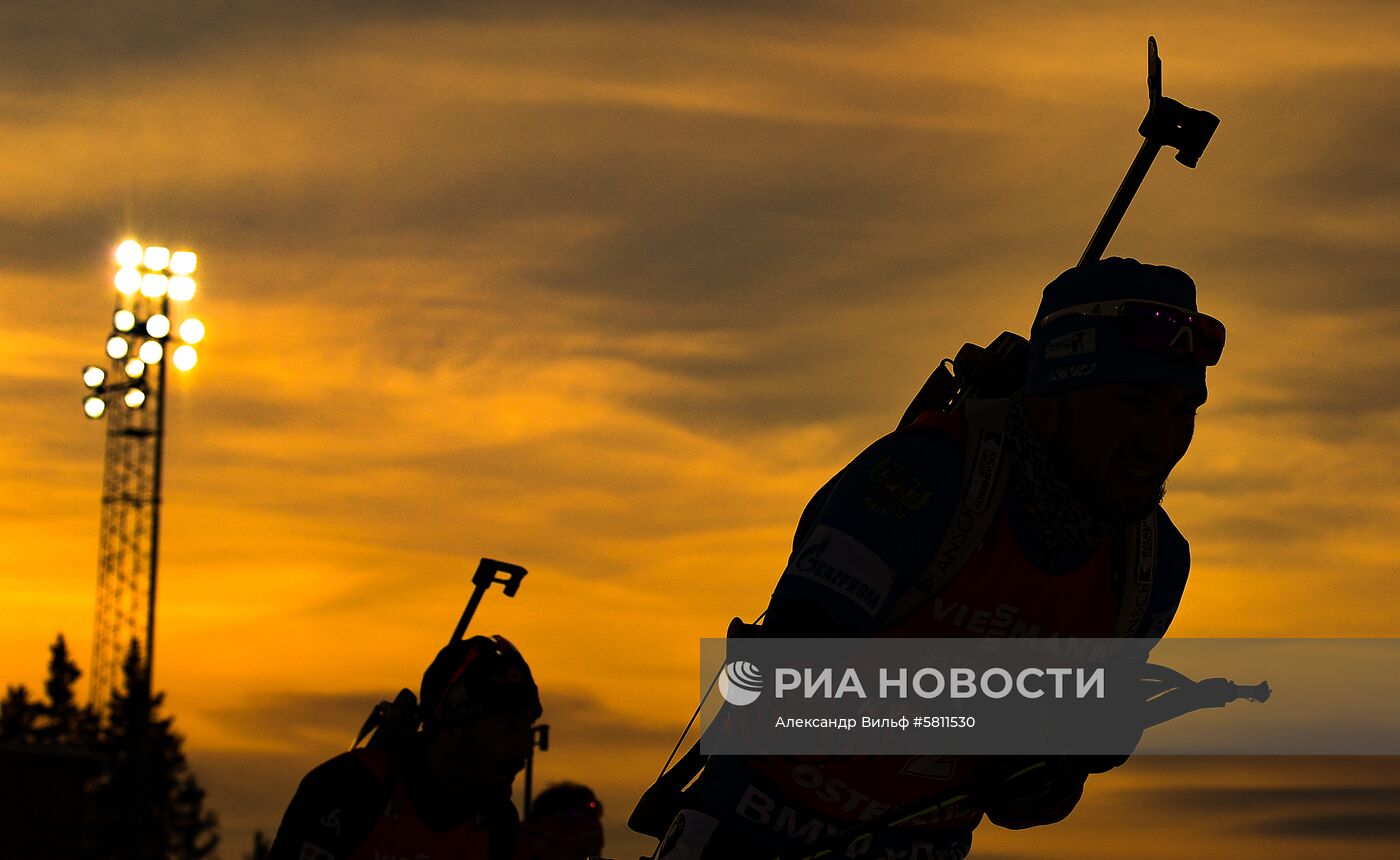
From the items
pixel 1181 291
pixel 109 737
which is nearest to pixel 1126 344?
pixel 1181 291

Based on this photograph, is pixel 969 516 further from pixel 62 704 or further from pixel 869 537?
pixel 62 704

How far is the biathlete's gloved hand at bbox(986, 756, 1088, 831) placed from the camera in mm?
5180

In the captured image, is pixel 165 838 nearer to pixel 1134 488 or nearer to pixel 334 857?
pixel 334 857

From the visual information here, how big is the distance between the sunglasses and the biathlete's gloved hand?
1079 mm

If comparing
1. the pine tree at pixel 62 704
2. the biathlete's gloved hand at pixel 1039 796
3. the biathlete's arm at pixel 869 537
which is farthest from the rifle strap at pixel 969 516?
the pine tree at pixel 62 704

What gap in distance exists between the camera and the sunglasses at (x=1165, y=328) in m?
5.23

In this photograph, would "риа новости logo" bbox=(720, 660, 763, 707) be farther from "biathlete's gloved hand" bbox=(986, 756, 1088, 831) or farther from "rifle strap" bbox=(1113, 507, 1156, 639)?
"rifle strap" bbox=(1113, 507, 1156, 639)

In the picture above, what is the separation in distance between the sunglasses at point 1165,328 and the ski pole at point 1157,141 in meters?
0.55

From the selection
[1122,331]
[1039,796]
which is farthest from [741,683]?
[1122,331]

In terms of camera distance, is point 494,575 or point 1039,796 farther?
point 494,575

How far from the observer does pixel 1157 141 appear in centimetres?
587

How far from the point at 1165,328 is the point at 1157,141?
85cm

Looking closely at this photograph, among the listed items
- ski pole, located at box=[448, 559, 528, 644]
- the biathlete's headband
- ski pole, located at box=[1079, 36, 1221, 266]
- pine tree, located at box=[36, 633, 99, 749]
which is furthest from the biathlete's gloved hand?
pine tree, located at box=[36, 633, 99, 749]

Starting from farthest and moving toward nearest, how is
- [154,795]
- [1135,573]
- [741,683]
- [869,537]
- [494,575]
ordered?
[154,795] → [494,575] → [1135,573] → [741,683] → [869,537]
